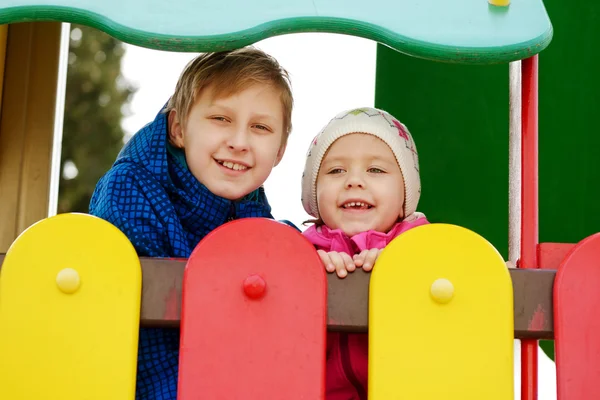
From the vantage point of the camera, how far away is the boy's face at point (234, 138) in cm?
169

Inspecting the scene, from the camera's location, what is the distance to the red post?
1.28 meters

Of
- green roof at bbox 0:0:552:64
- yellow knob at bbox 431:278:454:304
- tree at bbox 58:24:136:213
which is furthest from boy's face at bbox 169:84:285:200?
tree at bbox 58:24:136:213

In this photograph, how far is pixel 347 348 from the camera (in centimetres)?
153

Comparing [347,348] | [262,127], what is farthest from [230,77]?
[347,348]

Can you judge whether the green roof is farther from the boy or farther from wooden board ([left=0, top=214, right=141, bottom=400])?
the boy

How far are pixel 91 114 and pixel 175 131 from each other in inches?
95.7

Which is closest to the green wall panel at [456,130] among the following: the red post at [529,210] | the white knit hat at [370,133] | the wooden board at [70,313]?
the white knit hat at [370,133]

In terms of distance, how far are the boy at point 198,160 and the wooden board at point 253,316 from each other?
0.48m

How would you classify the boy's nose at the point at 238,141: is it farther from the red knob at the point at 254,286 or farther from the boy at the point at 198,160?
the red knob at the point at 254,286

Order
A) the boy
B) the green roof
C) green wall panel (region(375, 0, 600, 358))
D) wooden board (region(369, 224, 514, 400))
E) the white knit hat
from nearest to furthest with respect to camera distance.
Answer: wooden board (region(369, 224, 514, 400)) → the green roof → the boy → the white knit hat → green wall panel (region(375, 0, 600, 358))

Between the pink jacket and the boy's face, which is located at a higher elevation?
the boy's face

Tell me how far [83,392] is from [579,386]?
0.65 metres

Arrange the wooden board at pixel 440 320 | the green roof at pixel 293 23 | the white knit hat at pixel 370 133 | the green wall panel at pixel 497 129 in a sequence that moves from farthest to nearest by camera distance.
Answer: the green wall panel at pixel 497 129 → the white knit hat at pixel 370 133 → the green roof at pixel 293 23 → the wooden board at pixel 440 320

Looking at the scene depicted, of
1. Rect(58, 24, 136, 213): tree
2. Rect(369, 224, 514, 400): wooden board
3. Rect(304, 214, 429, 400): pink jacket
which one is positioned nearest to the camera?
Rect(369, 224, 514, 400): wooden board
